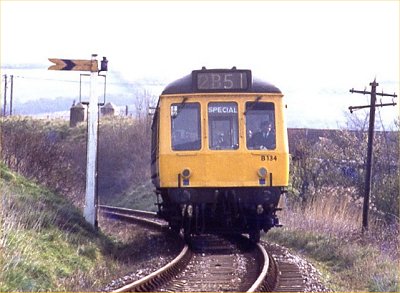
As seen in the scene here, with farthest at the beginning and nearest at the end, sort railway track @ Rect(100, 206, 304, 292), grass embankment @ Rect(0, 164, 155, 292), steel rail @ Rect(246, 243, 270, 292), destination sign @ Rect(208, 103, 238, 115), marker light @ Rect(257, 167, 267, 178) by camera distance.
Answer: destination sign @ Rect(208, 103, 238, 115), marker light @ Rect(257, 167, 267, 178), railway track @ Rect(100, 206, 304, 292), steel rail @ Rect(246, 243, 270, 292), grass embankment @ Rect(0, 164, 155, 292)

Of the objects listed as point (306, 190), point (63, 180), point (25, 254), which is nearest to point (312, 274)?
point (25, 254)

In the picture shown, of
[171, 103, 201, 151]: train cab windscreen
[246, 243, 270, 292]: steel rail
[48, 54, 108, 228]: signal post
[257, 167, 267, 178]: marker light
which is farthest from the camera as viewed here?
[48, 54, 108, 228]: signal post

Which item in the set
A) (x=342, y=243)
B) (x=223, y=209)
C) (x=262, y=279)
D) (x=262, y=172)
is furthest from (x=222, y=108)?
(x=262, y=279)

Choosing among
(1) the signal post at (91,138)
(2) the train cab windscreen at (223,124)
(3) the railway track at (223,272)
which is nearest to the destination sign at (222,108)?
(2) the train cab windscreen at (223,124)

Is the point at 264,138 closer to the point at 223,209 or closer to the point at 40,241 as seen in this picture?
the point at 223,209

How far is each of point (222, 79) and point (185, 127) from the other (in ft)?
3.69

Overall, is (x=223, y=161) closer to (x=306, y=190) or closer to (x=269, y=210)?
(x=269, y=210)

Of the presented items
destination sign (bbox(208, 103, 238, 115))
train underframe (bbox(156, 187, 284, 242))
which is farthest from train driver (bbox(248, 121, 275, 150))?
train underframe (bbox(156, 187, 284, 242))

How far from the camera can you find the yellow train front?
50.2ft

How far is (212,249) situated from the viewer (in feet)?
53.7

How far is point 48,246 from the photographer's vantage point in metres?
12.7

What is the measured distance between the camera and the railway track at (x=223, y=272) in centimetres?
1117

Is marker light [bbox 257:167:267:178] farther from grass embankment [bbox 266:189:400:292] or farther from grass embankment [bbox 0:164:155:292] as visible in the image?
grass embankment [bbox 0:164:155:292]

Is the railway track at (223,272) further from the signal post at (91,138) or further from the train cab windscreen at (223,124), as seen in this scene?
the signal post at (91,138)
